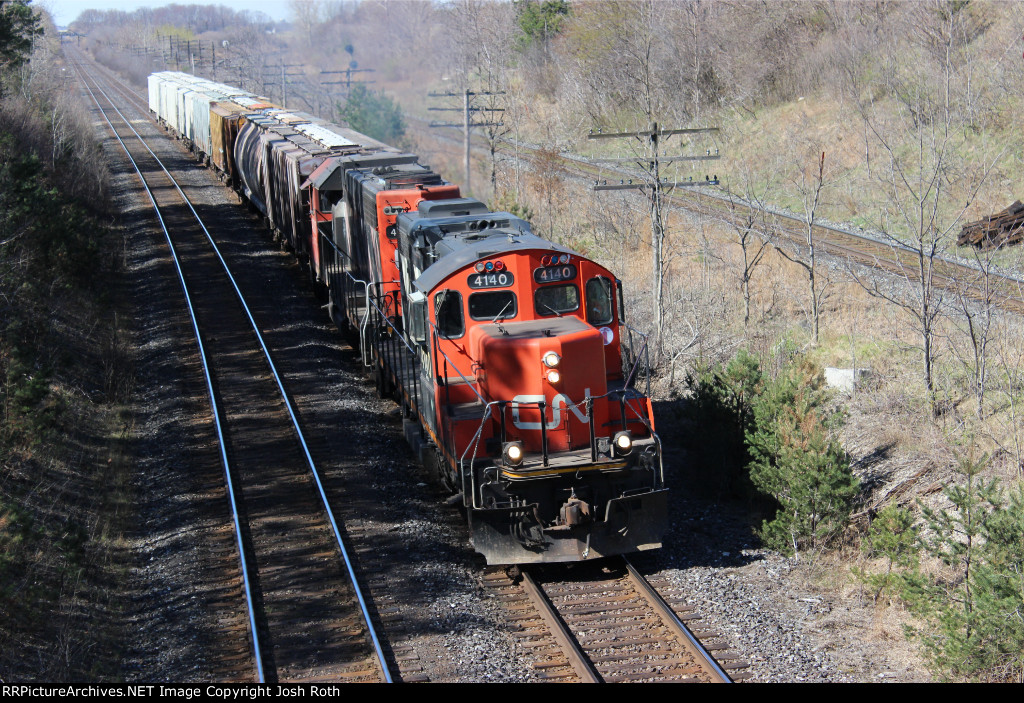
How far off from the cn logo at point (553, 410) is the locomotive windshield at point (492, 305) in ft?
3.71

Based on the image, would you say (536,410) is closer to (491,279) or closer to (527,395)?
(527,395)

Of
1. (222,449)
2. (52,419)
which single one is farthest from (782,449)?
(52,419)

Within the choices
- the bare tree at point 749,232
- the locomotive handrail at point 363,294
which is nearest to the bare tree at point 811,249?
the bare tree at point 749,232

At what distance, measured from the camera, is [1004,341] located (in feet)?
53.0

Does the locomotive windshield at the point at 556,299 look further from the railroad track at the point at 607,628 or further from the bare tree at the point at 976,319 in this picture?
the bare tree at the point at 976,319

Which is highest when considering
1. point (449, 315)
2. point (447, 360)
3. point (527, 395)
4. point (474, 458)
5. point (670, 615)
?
point (449, 315)

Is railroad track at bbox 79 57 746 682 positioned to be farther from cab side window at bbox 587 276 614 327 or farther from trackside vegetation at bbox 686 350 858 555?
cab side window at bbox 587 276 614 327

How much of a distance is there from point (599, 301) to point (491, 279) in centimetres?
139

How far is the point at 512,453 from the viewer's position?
10.4m

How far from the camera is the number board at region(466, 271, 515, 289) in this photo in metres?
11.3

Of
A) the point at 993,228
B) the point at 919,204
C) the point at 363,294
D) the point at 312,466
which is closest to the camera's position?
the point at 312,466

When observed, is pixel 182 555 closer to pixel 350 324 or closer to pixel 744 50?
pixel 350 324

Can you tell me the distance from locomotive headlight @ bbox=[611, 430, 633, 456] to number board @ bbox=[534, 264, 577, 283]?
6.59 ft

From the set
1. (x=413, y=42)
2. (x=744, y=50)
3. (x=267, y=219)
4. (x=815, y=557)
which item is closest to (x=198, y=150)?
(x=267, y=219)
